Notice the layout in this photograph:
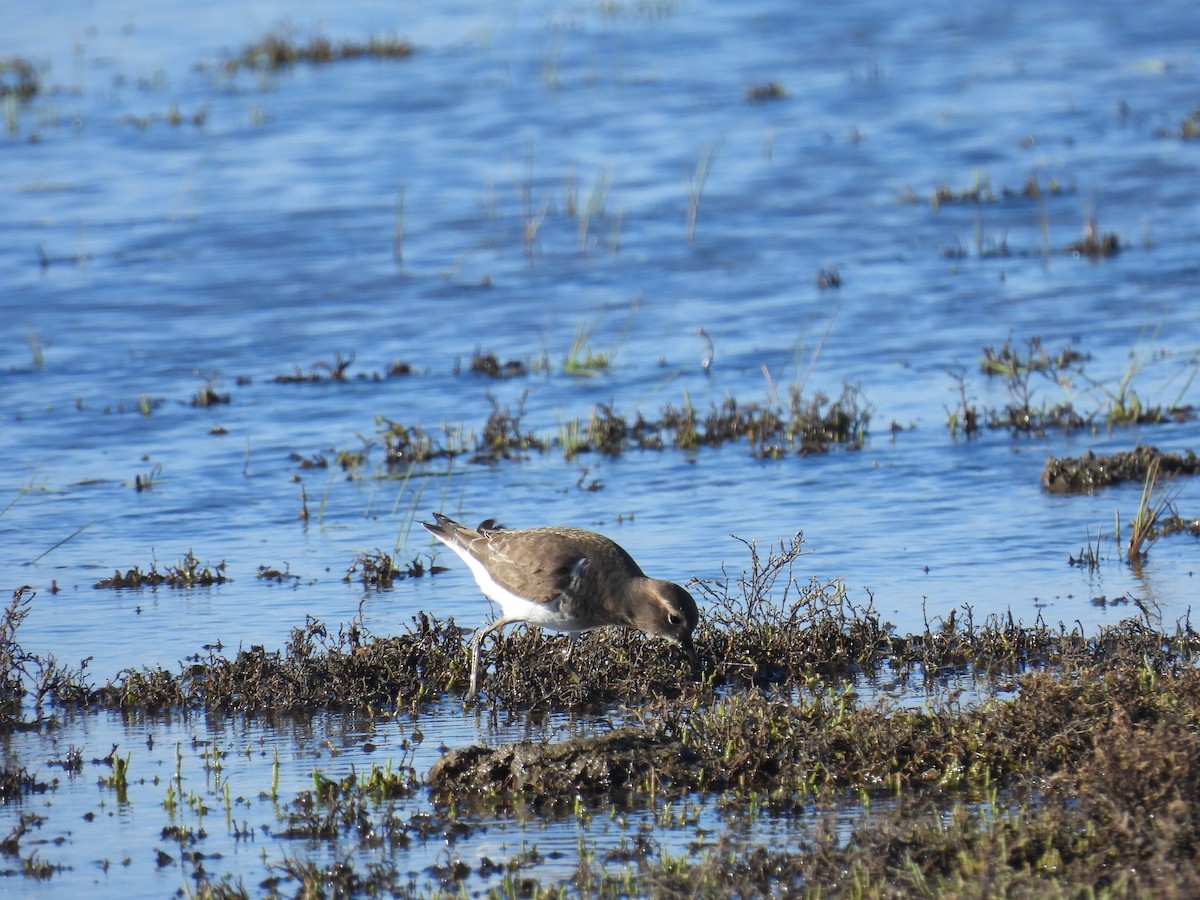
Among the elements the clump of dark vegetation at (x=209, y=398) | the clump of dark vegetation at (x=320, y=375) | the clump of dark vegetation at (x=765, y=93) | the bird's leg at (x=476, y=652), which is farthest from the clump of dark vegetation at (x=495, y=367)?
the clump of dark vegetation at (x=765, y=93)

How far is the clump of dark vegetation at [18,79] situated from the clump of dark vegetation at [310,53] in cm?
360

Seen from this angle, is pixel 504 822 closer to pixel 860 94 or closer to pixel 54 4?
pixel 860 94

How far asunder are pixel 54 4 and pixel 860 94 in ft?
70.7

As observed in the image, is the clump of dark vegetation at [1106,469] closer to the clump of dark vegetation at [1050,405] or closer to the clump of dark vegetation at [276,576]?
the clump of dark vegetation at [1050,405]

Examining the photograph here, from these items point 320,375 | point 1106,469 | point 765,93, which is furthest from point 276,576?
point 765,93

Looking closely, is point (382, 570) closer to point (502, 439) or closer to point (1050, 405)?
point (502, 439)

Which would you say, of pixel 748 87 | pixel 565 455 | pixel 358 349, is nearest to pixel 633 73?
pixel 748 87

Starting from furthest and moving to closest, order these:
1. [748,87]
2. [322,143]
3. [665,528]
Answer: [748,87]
[322,143]
[665,528]

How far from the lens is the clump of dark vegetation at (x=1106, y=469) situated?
41.1 ft

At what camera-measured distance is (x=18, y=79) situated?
33969 mm

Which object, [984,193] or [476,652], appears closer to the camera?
[476,652]

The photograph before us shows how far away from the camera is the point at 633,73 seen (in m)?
32.8

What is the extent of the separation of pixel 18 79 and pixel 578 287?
59.9ft

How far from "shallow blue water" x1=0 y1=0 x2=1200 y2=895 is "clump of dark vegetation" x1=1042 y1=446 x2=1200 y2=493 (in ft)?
0.46
